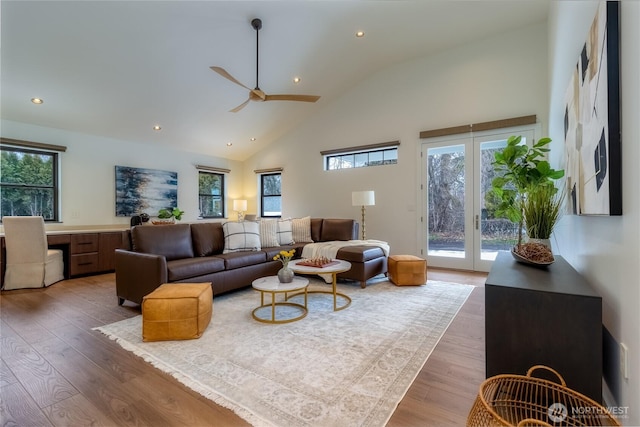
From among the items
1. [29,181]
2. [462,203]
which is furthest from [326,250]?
[29,181]

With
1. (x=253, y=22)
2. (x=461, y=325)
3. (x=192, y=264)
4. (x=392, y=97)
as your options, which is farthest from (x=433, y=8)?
(x=192, y=264)

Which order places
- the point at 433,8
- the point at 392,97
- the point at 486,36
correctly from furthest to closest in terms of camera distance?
the point at 392,97 < the point at 486,36 < the point at 433,8

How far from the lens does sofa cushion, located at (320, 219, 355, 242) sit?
5.00 m

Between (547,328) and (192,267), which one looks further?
(192,267)

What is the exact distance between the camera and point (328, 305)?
3115 mm

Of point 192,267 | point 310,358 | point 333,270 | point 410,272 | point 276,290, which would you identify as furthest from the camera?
point 410,272

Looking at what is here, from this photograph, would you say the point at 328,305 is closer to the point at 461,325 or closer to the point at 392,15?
the point at 461,325

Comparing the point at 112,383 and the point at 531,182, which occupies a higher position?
the point at 531,182

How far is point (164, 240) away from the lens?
345 cm

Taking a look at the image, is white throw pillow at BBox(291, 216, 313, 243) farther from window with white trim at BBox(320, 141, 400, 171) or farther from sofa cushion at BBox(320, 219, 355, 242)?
window with white trim at BBox(320, 141, 400, 171)

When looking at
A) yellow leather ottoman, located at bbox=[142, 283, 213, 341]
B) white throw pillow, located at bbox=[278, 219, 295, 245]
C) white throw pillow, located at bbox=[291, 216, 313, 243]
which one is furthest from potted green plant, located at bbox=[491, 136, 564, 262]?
white throw pillow, located at bbox=[291, 216, 313, 243]

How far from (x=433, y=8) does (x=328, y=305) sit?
409 centimetres

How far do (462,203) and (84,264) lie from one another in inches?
254

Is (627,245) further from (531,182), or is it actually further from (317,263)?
(317,263)
